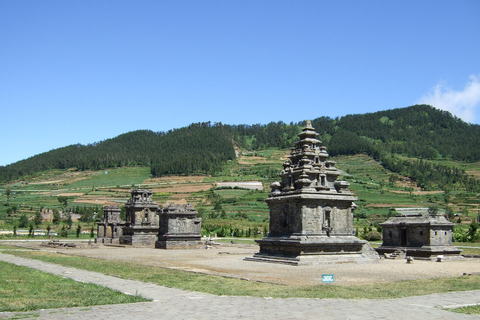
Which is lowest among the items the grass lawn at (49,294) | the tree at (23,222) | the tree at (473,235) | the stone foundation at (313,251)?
the tree at (23,222)

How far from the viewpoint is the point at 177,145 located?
598 ft

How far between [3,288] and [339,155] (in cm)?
16690

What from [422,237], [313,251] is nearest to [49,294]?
[313,251]

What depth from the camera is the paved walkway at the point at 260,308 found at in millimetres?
10703

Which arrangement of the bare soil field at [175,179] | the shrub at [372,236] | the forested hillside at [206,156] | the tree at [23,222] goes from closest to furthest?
1. the shrub at [372,236]
2. the tree at [23,222]
3. the bare soil field at [175,179]
4. the forested hillside at [206,156]

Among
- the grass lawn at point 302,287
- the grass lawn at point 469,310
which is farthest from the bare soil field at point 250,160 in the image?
the grass lawn at point 469,310

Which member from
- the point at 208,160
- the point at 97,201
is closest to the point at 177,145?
the point at 208,160

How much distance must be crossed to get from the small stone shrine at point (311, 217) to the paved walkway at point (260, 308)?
13765 mm

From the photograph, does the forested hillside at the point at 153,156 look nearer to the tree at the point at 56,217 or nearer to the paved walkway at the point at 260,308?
the tree at the point at 56,217

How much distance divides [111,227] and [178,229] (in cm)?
1335

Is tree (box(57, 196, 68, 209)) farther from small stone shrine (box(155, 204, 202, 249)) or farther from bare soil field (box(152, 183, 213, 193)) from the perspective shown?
small stone shrine (box(155, 204, 202, 249))

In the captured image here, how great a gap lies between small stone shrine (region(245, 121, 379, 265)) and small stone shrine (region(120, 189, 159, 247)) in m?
22.3

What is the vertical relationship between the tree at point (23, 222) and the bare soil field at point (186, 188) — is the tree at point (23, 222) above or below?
below

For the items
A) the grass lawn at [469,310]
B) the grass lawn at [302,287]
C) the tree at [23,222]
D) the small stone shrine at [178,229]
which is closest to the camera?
the grass lawn at [469,310]
